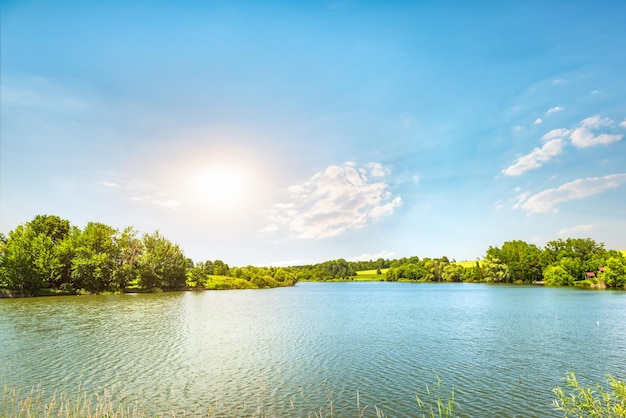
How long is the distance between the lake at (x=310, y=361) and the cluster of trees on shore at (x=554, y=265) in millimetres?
87414

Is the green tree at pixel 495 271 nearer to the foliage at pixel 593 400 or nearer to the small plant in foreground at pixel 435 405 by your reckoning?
the small plant in foreground at pixel 435 405

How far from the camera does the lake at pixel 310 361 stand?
1861 centimetres

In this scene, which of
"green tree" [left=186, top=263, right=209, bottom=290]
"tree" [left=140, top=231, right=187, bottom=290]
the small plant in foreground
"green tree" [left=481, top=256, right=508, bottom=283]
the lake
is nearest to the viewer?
the small plant in foreground

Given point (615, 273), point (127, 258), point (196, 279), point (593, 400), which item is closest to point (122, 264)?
point (127, 258)

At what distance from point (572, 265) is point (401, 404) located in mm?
152608

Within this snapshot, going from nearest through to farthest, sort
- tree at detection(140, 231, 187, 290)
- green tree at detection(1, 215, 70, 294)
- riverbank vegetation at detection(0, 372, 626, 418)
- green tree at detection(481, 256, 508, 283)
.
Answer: riverbank vegetation at detection(0, 372, 626, 418)
green tree at detection(1, 215, 70, 294)
tree at detection(140, 231, 187, 290)
green tree at detection(481, 256, 508, 283)

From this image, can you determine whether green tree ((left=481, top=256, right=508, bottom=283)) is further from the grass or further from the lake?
the grass

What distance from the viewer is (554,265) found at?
14525 centimetres

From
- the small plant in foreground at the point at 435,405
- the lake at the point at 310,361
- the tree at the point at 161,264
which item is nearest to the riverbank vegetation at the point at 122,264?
the tree at the point at 161,264

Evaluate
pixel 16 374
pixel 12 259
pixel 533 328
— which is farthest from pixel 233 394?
pixel 12 259

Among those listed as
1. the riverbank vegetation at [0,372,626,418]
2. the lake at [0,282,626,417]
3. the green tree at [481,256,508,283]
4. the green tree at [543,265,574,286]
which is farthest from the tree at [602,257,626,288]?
the riverbank vegetation at [0,372,626,418]

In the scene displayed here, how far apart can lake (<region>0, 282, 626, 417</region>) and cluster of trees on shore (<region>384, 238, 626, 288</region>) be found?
3442 inches

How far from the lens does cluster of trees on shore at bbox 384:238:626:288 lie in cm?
11219

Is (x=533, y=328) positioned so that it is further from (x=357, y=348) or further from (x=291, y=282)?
(x=291, y=282)
